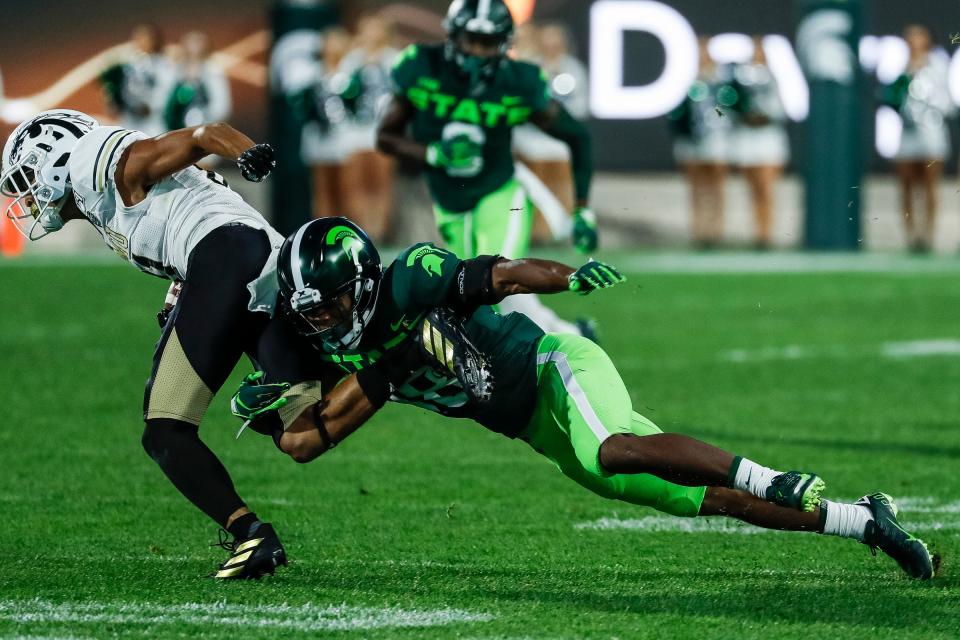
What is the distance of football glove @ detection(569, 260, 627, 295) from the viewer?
3.98m

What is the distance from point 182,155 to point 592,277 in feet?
4.13

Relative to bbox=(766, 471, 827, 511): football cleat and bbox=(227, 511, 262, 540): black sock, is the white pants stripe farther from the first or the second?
bbox=(227, 511, 262, 540): black sock

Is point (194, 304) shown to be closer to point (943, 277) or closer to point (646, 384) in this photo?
point (646, 384)

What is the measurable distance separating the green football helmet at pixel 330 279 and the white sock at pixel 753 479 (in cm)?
99

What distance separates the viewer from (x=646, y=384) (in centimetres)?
884

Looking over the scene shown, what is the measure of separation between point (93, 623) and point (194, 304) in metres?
0.98

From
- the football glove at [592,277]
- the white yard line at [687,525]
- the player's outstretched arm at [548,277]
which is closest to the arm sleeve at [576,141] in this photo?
the white yard line at [687,525]

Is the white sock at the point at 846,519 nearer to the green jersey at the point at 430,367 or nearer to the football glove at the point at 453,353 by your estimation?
the green jersey at the point at 430,367

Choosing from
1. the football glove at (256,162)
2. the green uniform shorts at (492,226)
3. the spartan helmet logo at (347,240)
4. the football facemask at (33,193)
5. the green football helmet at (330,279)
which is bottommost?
the green uniform shorts at (492,226)

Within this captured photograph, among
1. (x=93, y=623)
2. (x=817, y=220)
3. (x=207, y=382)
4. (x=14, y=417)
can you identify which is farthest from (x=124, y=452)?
(x=817, y=220)

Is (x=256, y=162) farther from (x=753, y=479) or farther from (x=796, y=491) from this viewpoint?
(x=796, y=491)

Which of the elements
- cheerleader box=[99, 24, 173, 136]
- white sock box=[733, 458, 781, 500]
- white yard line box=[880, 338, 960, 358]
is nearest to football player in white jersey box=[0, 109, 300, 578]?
white sock box=[733, 458, 781, 500]

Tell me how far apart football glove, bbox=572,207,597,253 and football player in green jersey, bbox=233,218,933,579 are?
2.04m

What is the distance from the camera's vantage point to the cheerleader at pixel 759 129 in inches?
682
